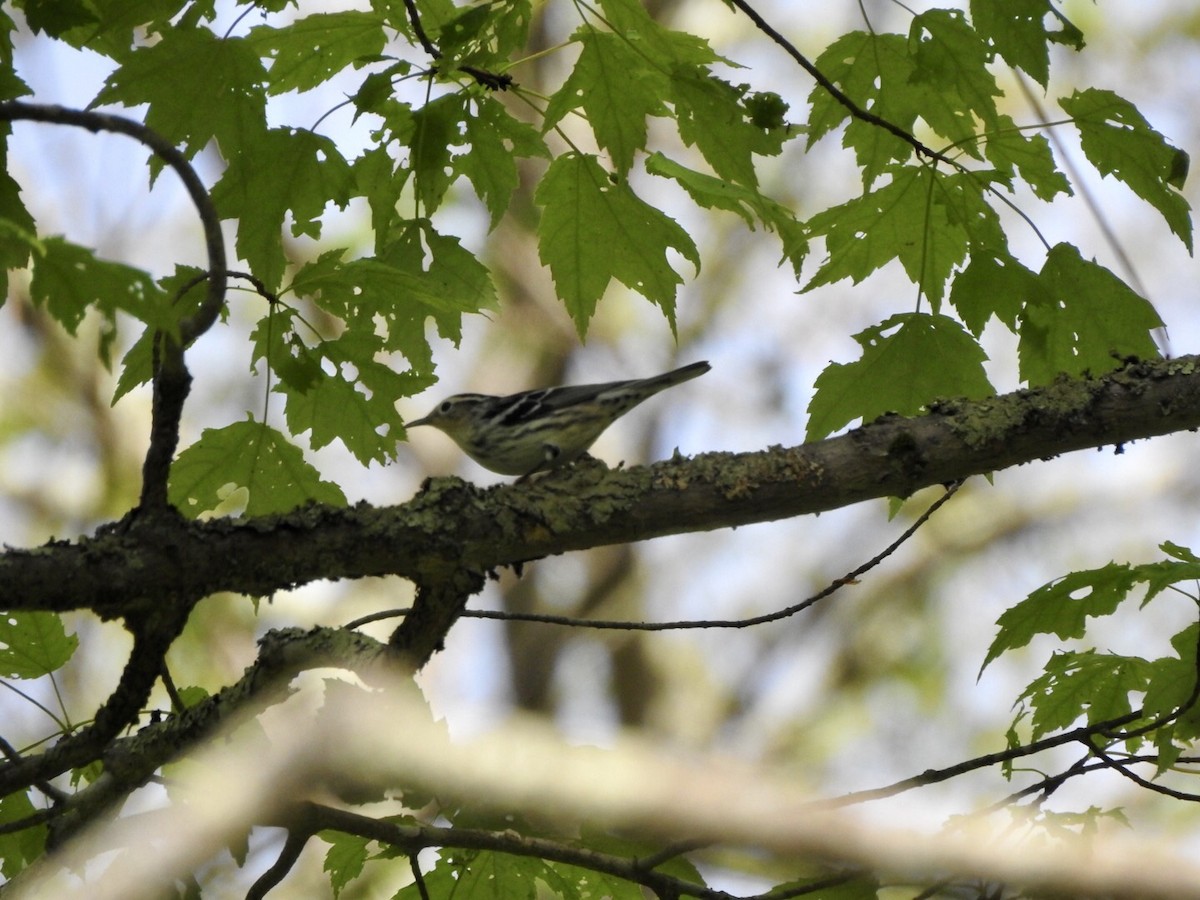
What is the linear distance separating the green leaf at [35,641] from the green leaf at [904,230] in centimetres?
202

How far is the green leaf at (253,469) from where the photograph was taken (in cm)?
312

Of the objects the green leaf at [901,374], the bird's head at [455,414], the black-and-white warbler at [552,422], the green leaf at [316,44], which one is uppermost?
the bird's head at [455,414]

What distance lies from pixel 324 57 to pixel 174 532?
4.49 feet

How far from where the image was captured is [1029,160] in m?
3.21

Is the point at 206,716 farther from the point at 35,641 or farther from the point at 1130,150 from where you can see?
the point at 1130,150

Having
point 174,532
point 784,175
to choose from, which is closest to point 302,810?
point 174,532

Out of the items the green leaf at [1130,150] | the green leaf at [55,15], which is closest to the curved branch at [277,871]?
the green leaf at [55,15]

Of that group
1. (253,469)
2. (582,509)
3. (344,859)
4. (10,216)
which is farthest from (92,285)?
(344,859)

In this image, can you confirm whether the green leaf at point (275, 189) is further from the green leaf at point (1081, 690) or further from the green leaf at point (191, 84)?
the green leaf at point (1081, 690)

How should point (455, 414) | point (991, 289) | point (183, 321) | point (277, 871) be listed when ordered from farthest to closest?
point (455, 414), point (991, 289), point (277, 871), point (183, 321)

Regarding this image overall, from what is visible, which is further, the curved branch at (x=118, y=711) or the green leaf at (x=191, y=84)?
Answer: the green leaf at (x=191, y=84)

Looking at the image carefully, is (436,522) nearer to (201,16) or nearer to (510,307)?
(201,16)

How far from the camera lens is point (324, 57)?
122 inches

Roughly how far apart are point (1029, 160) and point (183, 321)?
217cm
